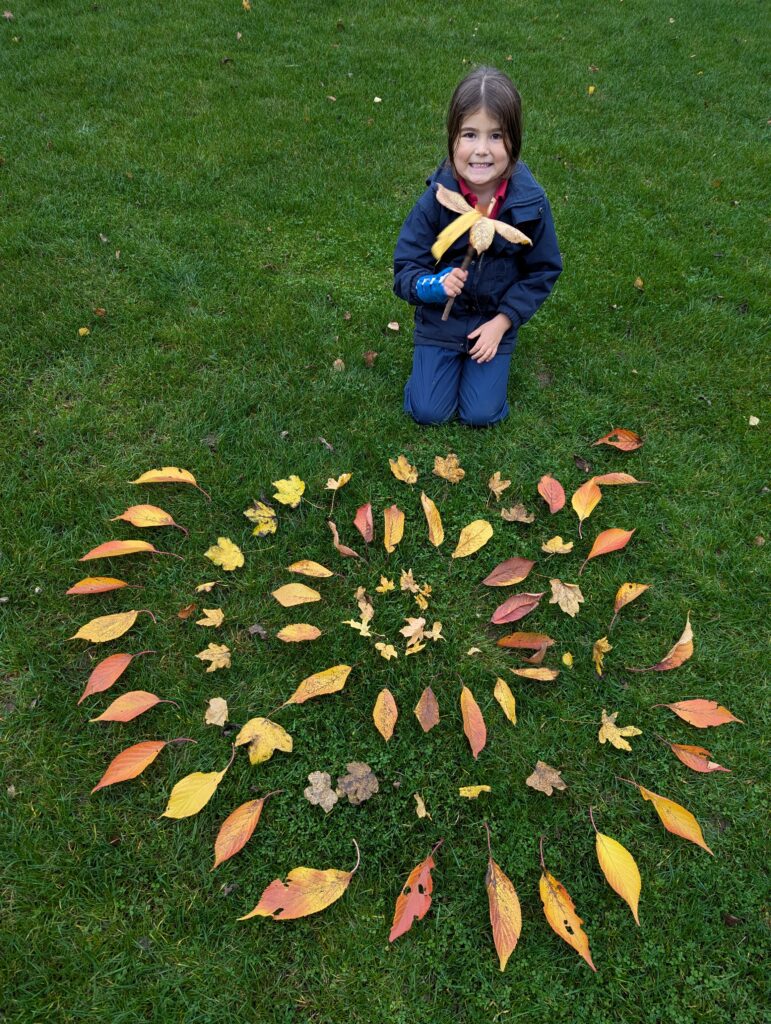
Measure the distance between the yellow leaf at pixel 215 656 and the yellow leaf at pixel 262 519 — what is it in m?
0.50

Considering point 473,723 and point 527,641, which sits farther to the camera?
point 527,641

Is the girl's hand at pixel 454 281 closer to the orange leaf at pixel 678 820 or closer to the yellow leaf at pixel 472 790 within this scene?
the yellow leaf at pixel 472 790

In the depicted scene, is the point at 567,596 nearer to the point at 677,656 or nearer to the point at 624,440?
the point at 677,656

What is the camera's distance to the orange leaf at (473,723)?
1.99 meters

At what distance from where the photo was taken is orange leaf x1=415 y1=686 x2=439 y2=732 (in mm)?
2033

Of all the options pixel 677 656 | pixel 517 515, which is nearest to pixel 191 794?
pixel 517 515

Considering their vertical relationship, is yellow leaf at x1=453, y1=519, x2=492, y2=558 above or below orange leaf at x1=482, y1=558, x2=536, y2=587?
above

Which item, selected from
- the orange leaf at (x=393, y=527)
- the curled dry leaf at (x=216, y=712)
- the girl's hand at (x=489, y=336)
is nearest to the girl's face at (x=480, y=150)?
Result: the girl's hand at (x=489, y=336)

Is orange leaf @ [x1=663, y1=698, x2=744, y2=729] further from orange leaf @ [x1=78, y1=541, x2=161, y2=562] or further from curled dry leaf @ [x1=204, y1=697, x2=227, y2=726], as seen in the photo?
orange leaf @ [x1=78, y1=541, x2=161, y2=562]

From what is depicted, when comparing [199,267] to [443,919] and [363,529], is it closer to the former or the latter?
[363,529]

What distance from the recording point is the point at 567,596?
236 cm

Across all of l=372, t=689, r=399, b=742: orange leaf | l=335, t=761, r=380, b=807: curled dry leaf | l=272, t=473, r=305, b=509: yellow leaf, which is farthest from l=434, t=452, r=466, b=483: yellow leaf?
l=335, t=761, r=380, b=807: curled dry leaf

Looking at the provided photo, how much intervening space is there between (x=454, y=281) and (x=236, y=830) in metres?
2.07

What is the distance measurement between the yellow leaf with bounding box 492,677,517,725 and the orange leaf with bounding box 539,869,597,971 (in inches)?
17.9
